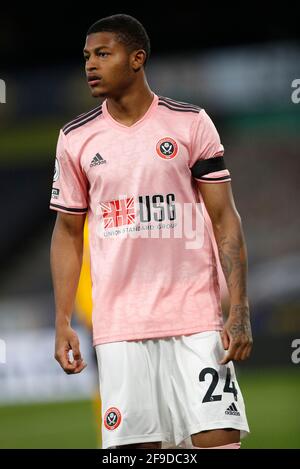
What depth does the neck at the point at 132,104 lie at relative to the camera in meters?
4.23

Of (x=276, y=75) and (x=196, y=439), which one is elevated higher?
(x=276, y=75)

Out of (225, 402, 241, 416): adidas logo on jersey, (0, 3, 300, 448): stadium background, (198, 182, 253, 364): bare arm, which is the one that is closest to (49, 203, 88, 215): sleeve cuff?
(198, 182, 253, 364): bare arm

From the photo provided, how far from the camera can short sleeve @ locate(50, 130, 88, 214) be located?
428 centimetres

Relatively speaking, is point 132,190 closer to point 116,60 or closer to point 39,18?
point 116,60

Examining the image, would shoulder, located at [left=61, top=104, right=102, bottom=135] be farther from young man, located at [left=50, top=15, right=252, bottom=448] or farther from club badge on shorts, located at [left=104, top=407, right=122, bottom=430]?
club badge on shorts, located at [left=104, top=407, right=122, bottom=430]

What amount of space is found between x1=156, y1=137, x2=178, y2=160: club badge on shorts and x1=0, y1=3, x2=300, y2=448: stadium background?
868 centimetres

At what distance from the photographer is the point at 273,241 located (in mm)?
19453

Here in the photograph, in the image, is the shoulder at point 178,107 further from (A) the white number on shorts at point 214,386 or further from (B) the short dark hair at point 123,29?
(A) the white number on shorts at point 214,386

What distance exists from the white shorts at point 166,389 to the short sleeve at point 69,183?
1.98 feet

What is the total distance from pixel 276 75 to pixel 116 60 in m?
13.6

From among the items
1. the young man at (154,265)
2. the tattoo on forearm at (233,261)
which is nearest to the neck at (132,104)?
the young man at (154,265)

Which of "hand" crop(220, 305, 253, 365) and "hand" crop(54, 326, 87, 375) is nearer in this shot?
"hand" crop(220, 305, 253, 365)
